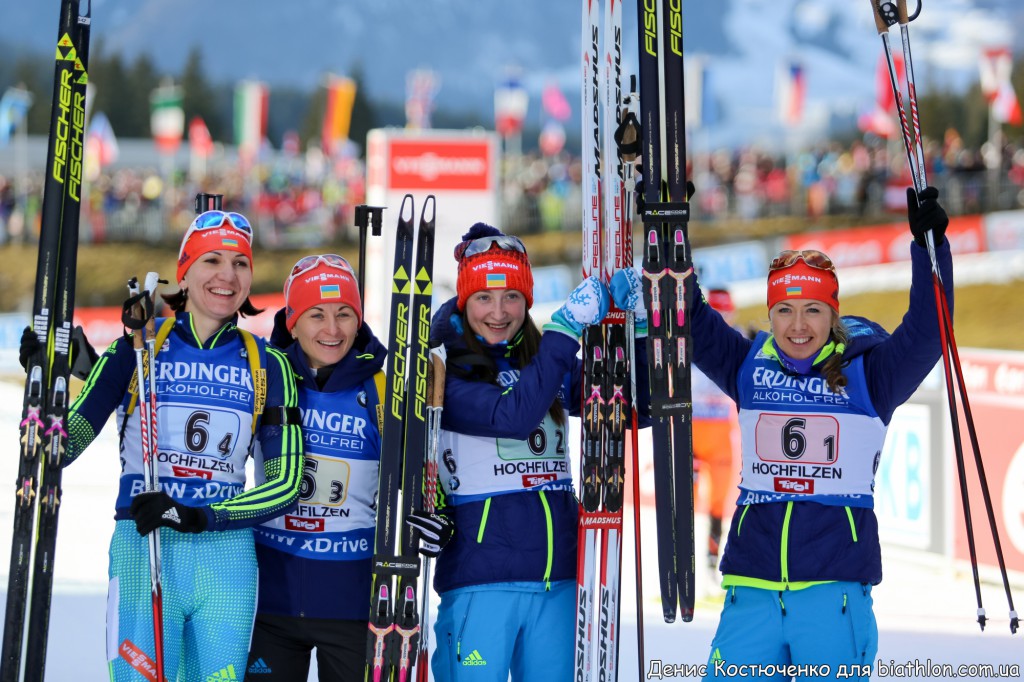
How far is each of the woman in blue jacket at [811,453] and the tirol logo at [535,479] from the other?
20.7 inches

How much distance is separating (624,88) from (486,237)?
25.6 inches

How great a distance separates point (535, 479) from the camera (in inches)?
119

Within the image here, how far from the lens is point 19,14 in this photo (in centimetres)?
6122

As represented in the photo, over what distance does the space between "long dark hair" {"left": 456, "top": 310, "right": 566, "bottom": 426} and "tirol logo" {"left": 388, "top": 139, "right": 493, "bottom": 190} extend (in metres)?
10.8

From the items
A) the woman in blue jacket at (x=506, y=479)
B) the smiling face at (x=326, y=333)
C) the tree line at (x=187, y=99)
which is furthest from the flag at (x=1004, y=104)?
the tree line at (x=187, y=99)

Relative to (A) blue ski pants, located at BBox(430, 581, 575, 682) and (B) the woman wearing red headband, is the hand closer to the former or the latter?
(A) blue ski pants, located at BBox(430, 581, 575, 682)

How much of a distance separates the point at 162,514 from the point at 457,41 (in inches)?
2583

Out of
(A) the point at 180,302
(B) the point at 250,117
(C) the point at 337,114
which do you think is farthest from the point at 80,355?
(B) the point at 250,117

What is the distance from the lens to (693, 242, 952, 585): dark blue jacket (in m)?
2.93

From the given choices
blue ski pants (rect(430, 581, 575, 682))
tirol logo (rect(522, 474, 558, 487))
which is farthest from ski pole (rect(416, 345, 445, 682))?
tirol logo (rect(522, 474, 558, 487))

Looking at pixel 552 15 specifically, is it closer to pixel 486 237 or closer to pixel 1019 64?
pixel 1019 64

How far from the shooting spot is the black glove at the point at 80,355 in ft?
10.3

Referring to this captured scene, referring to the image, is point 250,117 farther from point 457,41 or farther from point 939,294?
point 457,41

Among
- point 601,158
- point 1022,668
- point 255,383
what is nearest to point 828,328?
point 601,158
